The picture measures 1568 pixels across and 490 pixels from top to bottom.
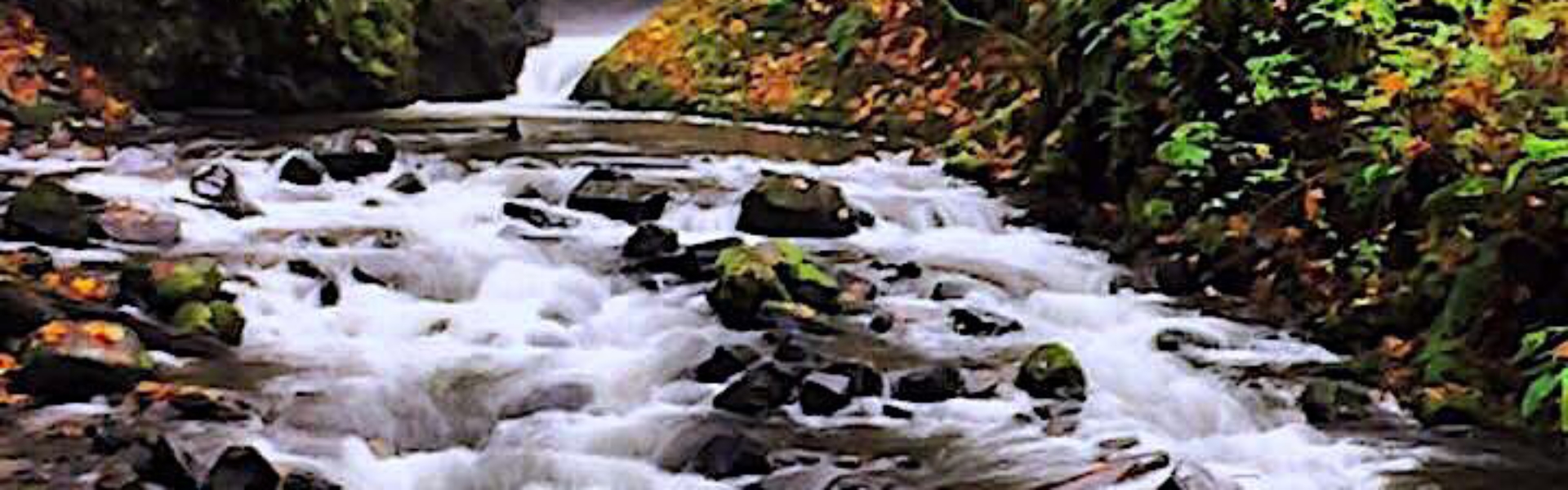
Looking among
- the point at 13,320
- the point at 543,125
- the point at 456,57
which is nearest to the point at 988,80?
the point at 543,125

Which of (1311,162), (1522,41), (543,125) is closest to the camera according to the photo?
(1522,41)

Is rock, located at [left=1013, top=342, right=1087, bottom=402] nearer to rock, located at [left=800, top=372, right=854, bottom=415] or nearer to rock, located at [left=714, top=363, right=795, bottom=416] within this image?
rock, located at [left=800, top=372, right=854, bottom=415]

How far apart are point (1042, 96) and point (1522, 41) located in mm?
3497

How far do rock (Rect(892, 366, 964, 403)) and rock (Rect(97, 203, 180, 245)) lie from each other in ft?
13.5

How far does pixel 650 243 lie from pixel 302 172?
2.87m

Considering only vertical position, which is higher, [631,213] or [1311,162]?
[1311,162]

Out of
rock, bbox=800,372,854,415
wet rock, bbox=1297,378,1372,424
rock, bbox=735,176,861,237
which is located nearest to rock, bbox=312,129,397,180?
rock, bbox=735,176,861,237

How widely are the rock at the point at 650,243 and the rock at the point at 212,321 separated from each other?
207 centimetres

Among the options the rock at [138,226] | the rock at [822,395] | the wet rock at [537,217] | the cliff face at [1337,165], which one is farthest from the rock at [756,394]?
the rock at [138,226]

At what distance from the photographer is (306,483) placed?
4836 mm

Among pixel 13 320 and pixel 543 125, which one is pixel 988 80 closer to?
pixel 543 125

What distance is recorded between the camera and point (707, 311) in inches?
282

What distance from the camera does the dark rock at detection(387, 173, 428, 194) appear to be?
32.0 ft

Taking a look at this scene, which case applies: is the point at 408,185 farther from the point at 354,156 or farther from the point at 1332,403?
the point at 1332,403
